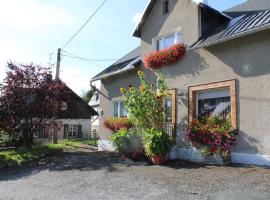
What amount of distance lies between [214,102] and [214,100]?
7cm

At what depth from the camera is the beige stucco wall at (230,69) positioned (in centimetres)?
1045

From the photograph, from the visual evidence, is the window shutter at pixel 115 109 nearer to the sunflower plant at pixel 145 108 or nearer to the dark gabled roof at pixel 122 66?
the dark gabled roof at pixel 122 66

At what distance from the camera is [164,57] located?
46.6 ft

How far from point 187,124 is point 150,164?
225cm

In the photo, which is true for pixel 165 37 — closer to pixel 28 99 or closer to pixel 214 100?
pixel 214 100

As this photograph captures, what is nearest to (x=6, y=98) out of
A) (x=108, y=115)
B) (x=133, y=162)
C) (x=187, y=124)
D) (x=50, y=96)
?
(x=50, y=96)

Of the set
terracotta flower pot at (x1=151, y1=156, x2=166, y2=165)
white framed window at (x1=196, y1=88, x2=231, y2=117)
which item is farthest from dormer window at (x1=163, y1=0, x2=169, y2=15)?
terracotta flower pot at (x1=151, y1=156, x2=166, y2=165)

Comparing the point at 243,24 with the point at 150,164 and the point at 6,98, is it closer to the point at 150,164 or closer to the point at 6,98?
the point at 150,164

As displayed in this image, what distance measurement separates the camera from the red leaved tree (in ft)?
53.0

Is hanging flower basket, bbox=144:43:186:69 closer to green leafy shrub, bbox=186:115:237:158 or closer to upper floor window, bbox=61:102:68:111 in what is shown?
green leafy shrub, bbox=186:115:237:158

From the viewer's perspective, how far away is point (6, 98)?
16047mm

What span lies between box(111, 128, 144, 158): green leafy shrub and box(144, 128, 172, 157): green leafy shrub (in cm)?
78

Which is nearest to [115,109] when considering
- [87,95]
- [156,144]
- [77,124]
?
[156,144]

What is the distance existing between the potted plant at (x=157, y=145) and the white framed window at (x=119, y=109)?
5.58 metres
